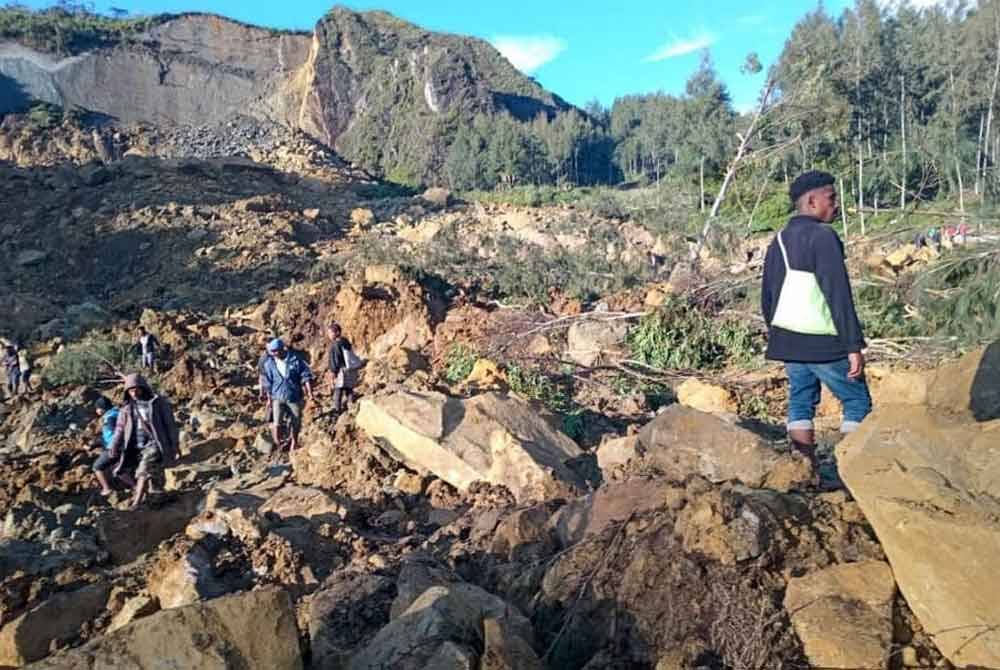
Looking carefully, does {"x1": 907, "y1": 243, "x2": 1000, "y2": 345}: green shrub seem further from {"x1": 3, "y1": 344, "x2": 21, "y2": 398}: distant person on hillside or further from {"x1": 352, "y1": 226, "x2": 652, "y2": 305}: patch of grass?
{"x1": 3, "y1": 344, "x2": 21, "y2": 398}: distant person on hillside

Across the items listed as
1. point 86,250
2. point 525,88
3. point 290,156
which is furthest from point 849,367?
point 525,88

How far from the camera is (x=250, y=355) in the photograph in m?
11.3

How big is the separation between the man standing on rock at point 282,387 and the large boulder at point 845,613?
5468 mm

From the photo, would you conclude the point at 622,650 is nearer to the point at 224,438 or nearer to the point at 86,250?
the point at 224,438

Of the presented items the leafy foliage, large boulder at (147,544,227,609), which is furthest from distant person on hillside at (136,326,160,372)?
large boulder at (147,544,227,609)

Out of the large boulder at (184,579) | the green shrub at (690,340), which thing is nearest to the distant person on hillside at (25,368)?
the green shrub at (690,340)

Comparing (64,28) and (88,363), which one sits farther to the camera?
(64,28)

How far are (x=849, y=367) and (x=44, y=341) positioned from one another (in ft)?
42.3

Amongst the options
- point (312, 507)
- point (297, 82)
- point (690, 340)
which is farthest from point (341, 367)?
point (297, 82)

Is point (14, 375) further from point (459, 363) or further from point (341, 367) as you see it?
point (459, 363)

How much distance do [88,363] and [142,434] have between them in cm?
604

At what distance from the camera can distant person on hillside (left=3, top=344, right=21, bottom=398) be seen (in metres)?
10.7

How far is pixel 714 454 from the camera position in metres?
3.38

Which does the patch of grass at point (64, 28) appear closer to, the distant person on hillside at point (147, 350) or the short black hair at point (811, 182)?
the distant person on hillside at point (147, 350)
